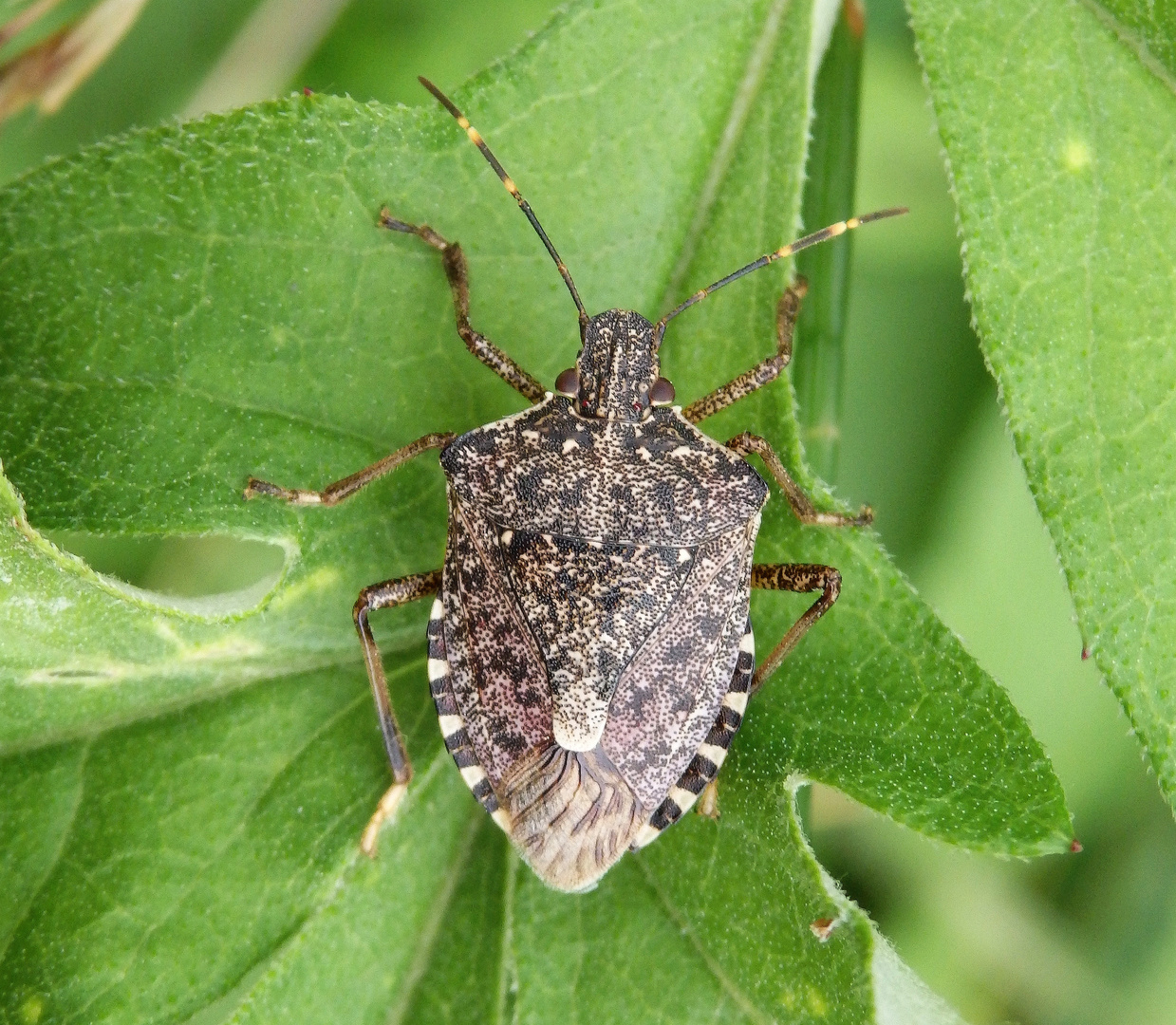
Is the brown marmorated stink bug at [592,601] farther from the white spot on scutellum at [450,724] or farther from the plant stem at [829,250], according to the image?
the plant stem at [829,250]

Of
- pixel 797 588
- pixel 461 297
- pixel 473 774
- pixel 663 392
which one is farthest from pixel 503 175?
pixel 473 774

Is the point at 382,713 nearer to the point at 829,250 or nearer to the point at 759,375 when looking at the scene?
the point at 759,375

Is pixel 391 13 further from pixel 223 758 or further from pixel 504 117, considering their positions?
pixel 223 758

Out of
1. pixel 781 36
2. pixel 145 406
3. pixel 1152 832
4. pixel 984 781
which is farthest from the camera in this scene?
pixel 1152 832

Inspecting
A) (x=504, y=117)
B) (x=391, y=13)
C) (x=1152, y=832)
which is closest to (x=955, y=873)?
(x=1152, y=832)

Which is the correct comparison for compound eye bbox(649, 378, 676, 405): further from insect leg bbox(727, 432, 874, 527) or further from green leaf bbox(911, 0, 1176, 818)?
green leaf bbox(911, 0, 1176, 818)

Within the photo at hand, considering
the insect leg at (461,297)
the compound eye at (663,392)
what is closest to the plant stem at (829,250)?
the compound eye at (663,392)
